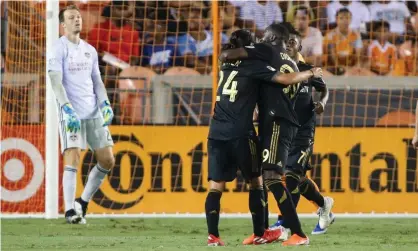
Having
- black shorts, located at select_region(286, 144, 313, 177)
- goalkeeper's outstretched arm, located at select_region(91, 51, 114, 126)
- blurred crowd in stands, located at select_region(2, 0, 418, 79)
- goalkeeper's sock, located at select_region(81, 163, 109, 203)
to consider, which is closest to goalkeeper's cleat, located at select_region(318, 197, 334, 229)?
black shorts, located at select_region(286, 144, 313, 177)

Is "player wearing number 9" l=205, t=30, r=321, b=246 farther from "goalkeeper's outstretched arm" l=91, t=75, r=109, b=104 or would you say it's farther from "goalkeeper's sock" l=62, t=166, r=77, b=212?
"goalkeeper's sock" l=62, t=166, r=77, b=212

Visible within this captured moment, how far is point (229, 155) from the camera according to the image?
27.5 feet

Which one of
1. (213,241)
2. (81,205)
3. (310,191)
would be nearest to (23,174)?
(81,205)

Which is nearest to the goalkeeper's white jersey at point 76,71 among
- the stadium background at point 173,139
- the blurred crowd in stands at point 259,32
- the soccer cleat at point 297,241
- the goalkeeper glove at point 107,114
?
the goalkeeper glove at point 107,114

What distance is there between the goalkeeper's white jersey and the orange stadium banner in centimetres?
164

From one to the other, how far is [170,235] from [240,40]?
88.2 inches

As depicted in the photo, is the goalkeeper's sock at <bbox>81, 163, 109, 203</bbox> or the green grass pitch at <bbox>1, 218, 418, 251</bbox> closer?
the green grass pitch at <bbox>1, 218, 418, 251</bbox>

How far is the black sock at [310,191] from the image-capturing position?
33.3 ft

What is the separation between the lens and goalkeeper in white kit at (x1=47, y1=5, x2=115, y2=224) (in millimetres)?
11156

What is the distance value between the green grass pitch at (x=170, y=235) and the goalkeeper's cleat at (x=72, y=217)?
11cm

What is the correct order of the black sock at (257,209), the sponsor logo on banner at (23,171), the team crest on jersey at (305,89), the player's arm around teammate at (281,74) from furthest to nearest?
the sponsor logo on banner at (23,171) → the team crest on jersey at (305,89) → the black sock at (257,209) → the player's arm around teammate at (281,74)

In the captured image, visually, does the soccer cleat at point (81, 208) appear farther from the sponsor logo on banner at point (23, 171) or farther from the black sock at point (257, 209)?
the black sock at point (257, 209)

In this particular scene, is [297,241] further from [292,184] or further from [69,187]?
[69,187]

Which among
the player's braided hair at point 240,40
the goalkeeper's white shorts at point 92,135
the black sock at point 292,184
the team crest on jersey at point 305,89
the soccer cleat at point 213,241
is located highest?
the player's braided hair at point 240,40
